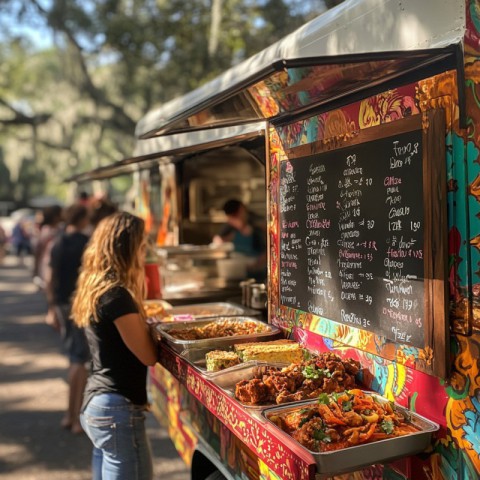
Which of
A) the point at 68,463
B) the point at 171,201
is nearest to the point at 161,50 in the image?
the point at 171,201

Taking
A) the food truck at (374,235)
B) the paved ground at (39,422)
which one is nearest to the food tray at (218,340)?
the food truck at (374,235)

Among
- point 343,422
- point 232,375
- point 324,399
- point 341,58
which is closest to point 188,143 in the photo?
point 232,375

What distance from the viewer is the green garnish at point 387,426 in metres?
1.97

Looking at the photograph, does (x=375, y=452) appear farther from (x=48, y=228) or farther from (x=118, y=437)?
(x=48, y=228)

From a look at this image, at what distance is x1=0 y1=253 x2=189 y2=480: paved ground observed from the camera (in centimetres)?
461

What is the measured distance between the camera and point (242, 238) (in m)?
6.57

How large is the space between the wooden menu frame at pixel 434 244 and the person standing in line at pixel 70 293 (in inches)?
154

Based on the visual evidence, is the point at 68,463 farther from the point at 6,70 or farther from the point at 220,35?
the point at 6,70

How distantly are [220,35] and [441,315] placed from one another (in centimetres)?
1150

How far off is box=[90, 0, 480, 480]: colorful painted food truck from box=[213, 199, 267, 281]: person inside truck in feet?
9.39

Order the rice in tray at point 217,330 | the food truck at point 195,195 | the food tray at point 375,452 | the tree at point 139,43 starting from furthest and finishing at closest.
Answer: the tree at point 139,43 → the food truck at point 195,195 → the rice in tray at point 217,330 → the food tray at point 375,452

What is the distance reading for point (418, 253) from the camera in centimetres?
204

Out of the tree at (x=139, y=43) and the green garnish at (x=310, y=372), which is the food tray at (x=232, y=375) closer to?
the green garnish at (x=310, y=372)

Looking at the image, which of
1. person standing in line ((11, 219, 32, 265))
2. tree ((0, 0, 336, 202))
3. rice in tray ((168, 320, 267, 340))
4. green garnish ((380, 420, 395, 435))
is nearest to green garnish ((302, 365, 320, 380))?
green garnish ((380, 420, 395, 435))
